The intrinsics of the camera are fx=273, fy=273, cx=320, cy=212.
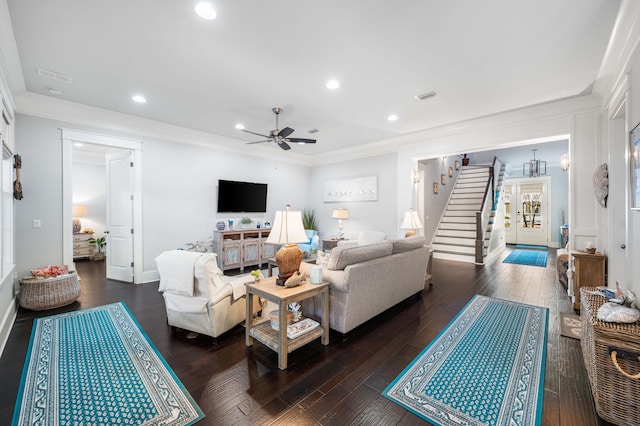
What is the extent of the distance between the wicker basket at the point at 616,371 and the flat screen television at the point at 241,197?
5.78 metres

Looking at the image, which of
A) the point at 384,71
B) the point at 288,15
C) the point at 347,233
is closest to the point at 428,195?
the point at 347,233

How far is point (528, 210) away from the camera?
9969 mm

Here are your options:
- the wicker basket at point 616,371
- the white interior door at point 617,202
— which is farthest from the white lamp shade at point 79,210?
the white interior door at point 617,202

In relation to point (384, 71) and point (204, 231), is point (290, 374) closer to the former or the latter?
point (384, 71)

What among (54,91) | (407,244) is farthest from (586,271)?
(54,91)

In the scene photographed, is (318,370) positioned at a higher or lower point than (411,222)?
lower

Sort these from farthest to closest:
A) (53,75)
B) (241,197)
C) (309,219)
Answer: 1. (309,219)
2. (241,197)
3. (53,75)

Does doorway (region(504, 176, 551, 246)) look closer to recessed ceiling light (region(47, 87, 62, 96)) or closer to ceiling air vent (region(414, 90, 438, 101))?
ceiling air vent (region(414, 90, 438, 101))

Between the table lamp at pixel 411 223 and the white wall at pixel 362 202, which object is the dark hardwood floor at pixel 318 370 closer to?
the table lamp at pixel 411 223

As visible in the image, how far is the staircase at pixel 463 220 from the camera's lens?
6879 millimetres

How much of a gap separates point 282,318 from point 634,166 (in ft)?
10.2

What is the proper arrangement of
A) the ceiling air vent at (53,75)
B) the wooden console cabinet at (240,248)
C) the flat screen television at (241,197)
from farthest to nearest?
the flat screen television at (241,197) < the wooden console cabinet at (240,248) < the ceiling air vent at (53,75)

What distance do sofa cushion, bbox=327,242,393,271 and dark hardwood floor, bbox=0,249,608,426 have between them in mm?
733

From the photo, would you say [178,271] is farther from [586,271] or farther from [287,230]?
[586,271]
